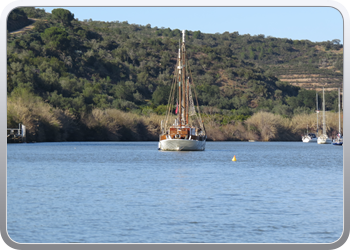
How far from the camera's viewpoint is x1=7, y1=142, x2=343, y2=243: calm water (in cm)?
1340

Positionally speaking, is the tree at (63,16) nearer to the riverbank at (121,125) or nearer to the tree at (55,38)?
the tree at (55,38)

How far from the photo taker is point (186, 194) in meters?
21.8

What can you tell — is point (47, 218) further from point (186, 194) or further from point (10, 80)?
point (10, 80)

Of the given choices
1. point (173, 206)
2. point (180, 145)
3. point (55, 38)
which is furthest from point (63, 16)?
point (173, 206)

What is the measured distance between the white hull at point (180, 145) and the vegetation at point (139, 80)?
81.3ft

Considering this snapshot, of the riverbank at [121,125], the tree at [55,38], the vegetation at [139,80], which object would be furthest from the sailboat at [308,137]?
the tree at [55,38]

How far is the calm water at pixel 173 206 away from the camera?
13.4 m

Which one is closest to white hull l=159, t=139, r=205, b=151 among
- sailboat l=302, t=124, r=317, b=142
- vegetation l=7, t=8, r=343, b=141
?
vegetation l=7, t=8, r=343, b=141

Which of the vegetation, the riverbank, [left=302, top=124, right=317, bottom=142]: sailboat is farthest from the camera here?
[left=302, top=124, right=317, bottom=142]: sailboat

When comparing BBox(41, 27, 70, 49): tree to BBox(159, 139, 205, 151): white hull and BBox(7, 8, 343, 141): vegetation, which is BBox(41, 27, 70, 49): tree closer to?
BBox(7, 8, 343, 141): vegetation

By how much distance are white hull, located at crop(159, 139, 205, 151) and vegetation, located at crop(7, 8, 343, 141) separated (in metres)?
24.8

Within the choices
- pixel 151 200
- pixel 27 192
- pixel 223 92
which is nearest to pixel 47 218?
pixel 151 200

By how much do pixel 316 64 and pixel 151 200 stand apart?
125 meters

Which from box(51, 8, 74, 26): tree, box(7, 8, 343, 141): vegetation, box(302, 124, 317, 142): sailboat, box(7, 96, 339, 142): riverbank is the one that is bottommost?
box(302, 124, 317, 142): sailboat
